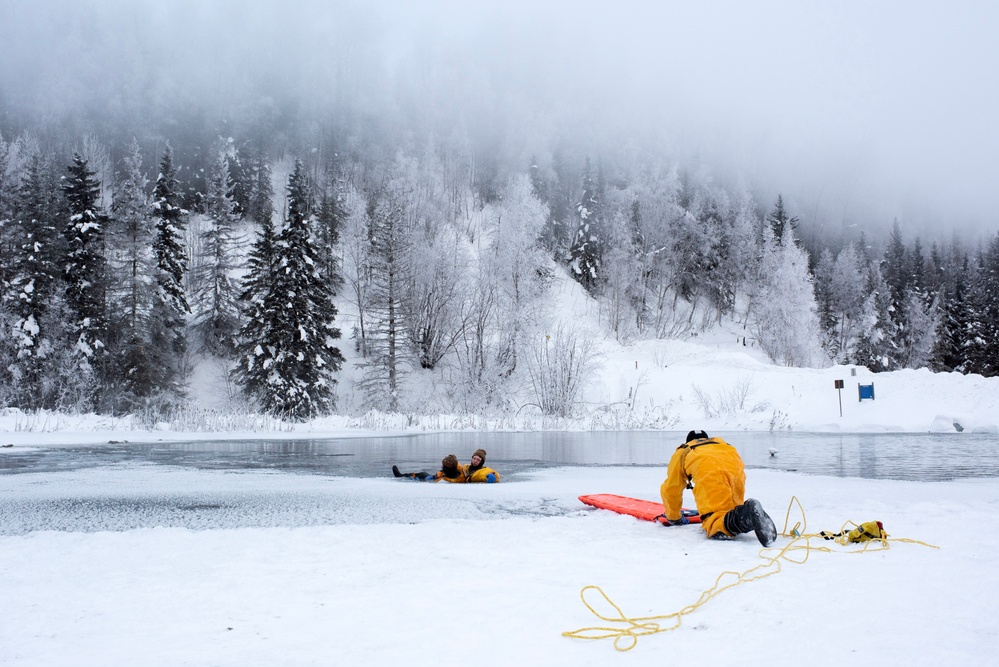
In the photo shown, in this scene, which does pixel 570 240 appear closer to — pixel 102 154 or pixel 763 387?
pixel 763 387

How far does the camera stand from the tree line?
29438 mm

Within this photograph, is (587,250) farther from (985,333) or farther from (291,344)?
(291,344)

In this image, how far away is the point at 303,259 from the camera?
29.7m

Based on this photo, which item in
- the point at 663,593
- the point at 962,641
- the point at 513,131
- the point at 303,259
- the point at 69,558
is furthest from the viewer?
the point at 513,131

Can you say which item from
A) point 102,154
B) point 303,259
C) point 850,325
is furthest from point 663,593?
point 102,154

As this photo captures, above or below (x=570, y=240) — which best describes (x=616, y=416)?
below

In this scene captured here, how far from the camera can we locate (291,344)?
94.0 ft

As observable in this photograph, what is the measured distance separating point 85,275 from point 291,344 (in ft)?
36.4

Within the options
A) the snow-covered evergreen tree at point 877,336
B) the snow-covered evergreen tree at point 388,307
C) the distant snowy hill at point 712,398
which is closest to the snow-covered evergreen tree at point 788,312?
the snow-covered evergreen tree at point 877,336

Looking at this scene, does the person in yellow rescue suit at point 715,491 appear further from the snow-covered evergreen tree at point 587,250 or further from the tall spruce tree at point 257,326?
the snow-covered evergreen tree at point 587,250

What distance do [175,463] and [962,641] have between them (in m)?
10.7

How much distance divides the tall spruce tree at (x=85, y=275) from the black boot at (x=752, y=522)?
31676mm

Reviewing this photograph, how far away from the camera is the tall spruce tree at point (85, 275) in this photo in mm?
30406

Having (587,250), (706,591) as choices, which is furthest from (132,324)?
(587,250)
